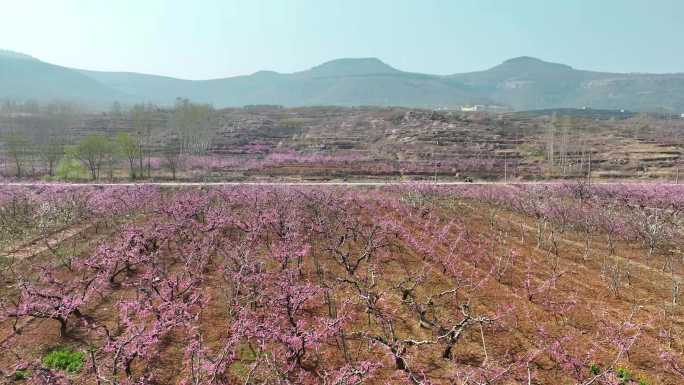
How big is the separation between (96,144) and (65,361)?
55.2m

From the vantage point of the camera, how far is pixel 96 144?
5944 centimetres

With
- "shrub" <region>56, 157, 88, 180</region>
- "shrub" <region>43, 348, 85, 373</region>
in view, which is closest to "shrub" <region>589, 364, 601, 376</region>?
"shrub" <region>43, 348, 85, 373</region>

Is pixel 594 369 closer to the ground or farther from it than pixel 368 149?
closer to the ground

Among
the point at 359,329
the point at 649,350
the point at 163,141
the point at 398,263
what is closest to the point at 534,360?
the point at 649,350

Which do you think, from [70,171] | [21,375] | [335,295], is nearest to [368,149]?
[70,171]

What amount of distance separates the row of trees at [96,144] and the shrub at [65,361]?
5124cm

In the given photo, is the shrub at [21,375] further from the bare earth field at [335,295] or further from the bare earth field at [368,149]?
the bare earth field at [368,149]

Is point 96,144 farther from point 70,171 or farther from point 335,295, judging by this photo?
point 335,295

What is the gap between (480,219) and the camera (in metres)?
33.4

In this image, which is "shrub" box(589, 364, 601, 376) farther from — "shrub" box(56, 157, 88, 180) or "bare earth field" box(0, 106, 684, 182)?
"shrub" box(56, 157, 88, 180)

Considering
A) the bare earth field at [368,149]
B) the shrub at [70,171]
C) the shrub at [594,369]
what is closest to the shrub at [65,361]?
the shrub at [594,369]

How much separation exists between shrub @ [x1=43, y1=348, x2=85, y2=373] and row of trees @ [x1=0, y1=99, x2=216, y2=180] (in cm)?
5124

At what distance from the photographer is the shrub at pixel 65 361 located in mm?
13102

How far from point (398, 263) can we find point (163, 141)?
100716mm
